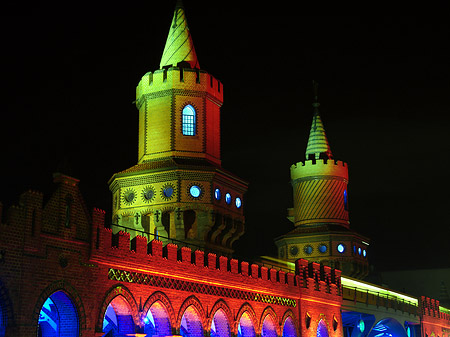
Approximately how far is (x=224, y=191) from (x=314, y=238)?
21.7 meters

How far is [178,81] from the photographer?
1606 inches

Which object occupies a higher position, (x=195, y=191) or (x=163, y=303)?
(x=195, y=191)

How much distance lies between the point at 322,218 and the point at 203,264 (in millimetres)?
30005

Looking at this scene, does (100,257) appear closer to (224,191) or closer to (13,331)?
(13,331)

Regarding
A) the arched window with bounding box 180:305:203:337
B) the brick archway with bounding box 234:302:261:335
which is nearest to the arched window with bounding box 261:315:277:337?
the brick archway with bounding box 234:302:261:335

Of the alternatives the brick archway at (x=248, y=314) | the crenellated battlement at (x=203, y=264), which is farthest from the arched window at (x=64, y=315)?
the brick archway at (x=248, y=314)

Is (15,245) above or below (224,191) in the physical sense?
below

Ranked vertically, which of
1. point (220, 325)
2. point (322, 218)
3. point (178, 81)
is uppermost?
point (178, 81)

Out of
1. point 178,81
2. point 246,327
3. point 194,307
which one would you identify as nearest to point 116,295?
point 194,307

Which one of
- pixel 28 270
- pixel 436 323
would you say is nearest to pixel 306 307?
pixel 28 270

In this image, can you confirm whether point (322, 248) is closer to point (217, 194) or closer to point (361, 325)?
point (361, 325)

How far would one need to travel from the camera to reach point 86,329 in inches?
991

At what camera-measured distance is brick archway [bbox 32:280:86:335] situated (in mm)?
23547

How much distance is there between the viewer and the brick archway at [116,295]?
85.2 feet
